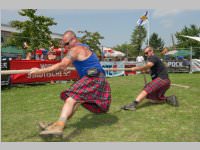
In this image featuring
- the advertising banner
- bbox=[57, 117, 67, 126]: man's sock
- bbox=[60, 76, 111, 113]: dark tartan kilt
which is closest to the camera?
bbox=[57, 117, 67, 126]: man's sock

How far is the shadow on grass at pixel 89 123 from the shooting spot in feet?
14.0

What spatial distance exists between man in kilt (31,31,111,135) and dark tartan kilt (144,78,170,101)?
2055 mm


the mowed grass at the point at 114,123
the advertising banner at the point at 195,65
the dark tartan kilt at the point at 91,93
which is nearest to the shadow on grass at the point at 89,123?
the mowed grass at the point at 114,123

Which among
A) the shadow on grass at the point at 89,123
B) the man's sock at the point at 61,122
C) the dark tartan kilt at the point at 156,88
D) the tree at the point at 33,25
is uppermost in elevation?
the tree at the point at 33,25

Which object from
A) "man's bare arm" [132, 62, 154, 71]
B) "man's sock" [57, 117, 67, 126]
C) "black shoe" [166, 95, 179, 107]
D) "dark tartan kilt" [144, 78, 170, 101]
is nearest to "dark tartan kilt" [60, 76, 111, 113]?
"man's sock" [57, 117, 67, 126]

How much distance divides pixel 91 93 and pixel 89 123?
84 cm

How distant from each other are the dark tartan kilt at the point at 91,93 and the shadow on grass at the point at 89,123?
40 centimetres

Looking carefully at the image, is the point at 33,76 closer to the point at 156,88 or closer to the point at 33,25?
the point at 156,88

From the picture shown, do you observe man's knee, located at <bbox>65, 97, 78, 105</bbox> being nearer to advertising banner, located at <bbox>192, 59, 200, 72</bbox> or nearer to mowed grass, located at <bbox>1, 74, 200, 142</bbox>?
mowed grass, located at <bbox>1, 74, 200, 142</bbox>

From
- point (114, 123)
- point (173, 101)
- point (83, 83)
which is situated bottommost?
point (114, 123)

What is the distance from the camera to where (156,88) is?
6.57 meters

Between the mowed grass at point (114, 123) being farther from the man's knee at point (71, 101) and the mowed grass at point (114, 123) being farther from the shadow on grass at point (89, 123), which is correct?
the man's knee at point (71, 101)

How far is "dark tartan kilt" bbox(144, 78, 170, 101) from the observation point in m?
6.53

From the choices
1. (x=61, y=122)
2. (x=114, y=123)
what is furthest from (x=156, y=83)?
(x=61, y=122)
